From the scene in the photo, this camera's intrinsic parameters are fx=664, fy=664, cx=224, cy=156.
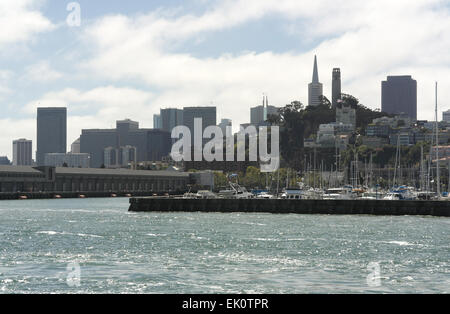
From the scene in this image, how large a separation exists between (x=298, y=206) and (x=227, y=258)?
158 ft

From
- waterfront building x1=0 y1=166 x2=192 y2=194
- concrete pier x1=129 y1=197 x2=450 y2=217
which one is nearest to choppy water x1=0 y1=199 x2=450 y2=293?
concrete pier x1=129 y1=197 x2=450 y2=217

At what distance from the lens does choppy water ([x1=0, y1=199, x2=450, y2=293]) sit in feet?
92.3

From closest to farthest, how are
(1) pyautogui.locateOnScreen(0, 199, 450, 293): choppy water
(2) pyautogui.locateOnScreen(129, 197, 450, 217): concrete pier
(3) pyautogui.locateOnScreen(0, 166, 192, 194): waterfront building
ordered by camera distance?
(1) pyautogui.locateOnScreen(0, 199, 450, 293): choppy water → (2) pyautogui.locateOnScreen(129, 197, 450, 217): concrete pier → (3) pyautogui.locateOnScreen(0, 166, 192, 194): waterfront building

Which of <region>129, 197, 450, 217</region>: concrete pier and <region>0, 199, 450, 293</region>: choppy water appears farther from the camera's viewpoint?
<region>129, 197, 450, 217</region>: concrete pier

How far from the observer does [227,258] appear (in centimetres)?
3806

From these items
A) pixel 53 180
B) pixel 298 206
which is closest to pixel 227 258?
pixel 298 206

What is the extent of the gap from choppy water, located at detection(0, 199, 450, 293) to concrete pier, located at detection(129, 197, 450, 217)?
11.7 meters

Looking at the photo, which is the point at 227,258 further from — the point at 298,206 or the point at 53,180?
the point at 53,180

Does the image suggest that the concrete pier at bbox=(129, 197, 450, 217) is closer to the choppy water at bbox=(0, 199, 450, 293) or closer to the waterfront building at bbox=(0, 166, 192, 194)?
the choppy water at bbox=(0, 199, 450, 293)

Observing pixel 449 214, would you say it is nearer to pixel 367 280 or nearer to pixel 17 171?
pixel 367 280

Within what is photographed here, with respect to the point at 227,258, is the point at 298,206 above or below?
above

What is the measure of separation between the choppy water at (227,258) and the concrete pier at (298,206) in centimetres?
1174

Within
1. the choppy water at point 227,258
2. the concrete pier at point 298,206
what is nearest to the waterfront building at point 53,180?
the concrete pier at point 298,206
